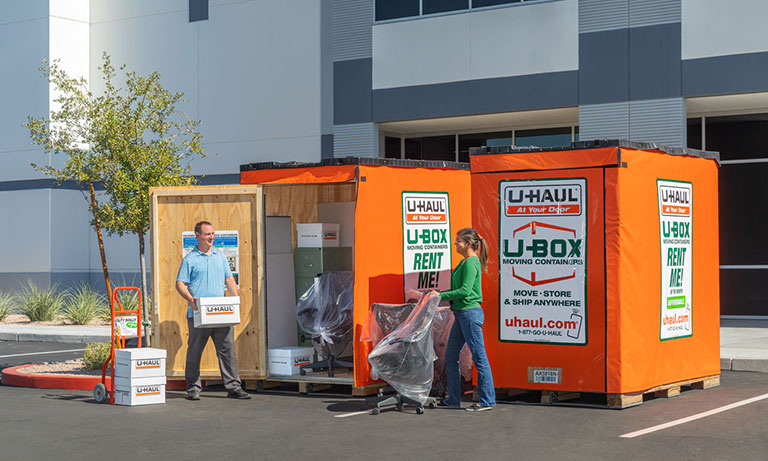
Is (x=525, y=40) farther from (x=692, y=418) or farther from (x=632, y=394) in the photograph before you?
(x=692, y=418)

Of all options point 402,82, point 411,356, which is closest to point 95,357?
point 411,356

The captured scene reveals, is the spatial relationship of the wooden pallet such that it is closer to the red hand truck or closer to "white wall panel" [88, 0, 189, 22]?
the red hand truck

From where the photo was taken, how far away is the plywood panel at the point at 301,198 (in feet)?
44.7

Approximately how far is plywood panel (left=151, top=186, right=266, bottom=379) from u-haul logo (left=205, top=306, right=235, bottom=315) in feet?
2.71

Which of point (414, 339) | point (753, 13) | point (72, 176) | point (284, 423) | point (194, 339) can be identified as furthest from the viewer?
point (753, 13)

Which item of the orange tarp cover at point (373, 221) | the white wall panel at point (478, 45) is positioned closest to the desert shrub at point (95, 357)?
the orange tarp cover at point (373, 221)

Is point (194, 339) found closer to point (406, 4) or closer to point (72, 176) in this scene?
point (72, 176)

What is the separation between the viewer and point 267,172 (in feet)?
41.1

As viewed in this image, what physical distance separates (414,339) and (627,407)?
7.49 feet

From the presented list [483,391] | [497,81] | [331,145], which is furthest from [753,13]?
[483,391]

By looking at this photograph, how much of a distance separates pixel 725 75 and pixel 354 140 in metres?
7.72

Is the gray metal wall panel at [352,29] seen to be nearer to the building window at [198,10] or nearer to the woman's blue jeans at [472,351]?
the building window at [198,10]

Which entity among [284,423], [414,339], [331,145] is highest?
[331,145]

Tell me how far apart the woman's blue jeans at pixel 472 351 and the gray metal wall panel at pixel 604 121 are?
9.46 meters
